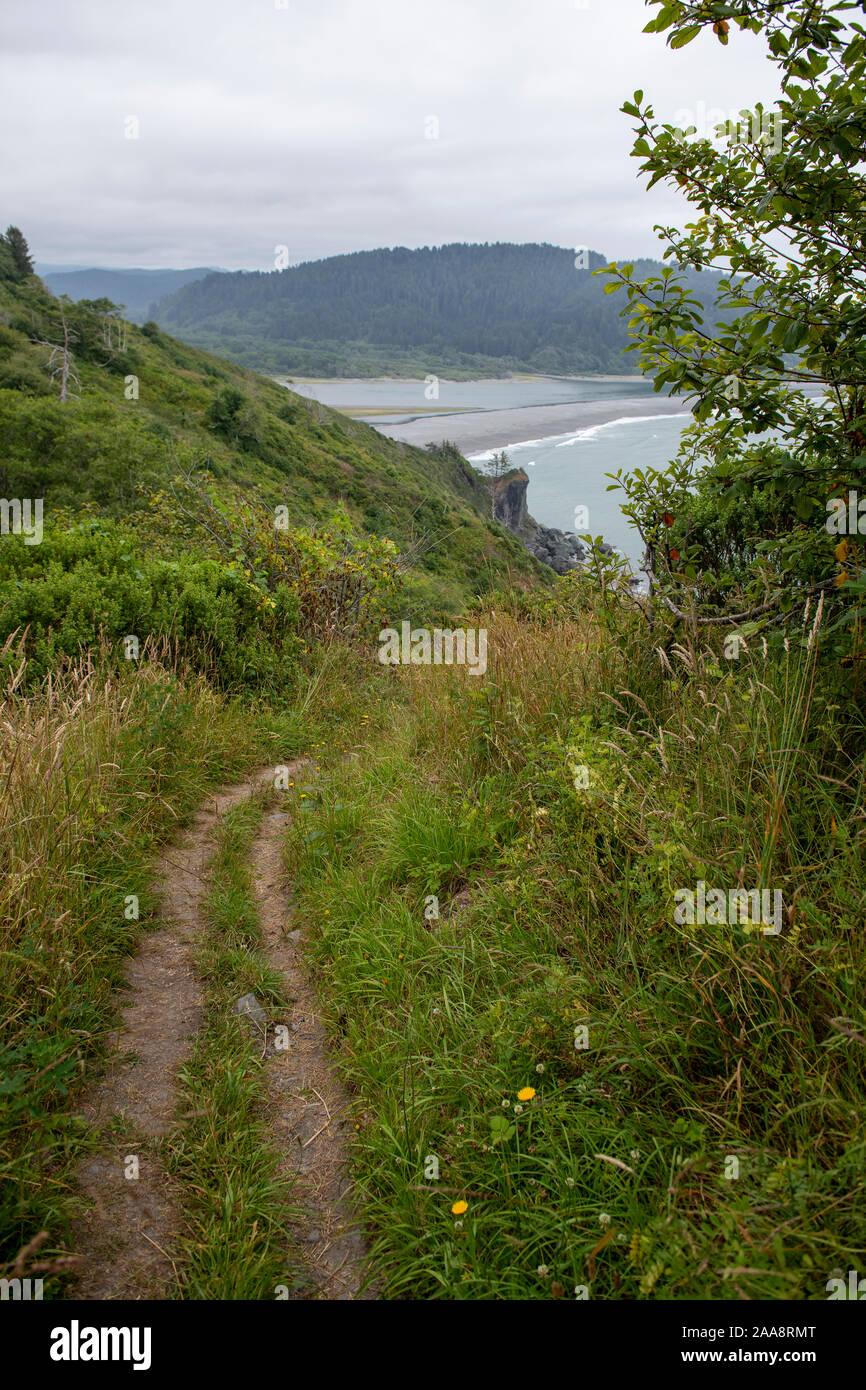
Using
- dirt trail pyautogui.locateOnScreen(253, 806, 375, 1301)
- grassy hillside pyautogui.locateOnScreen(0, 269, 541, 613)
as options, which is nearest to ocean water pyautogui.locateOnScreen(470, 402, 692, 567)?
grassy hillside pyautogui.locateOnScreen(0, 269, 541, 613)

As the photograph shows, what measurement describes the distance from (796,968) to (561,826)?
126 cm

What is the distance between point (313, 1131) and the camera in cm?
262

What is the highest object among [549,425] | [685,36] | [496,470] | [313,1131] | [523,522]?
[549,425]

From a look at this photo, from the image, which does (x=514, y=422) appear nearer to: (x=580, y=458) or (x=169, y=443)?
(x=580, y=458)

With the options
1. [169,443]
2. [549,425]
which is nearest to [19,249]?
[169,443]

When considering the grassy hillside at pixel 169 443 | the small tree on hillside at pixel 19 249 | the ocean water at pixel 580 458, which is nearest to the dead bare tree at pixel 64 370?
the grassy hillside at pixel 169 443

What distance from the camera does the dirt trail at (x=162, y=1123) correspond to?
6.87 ft

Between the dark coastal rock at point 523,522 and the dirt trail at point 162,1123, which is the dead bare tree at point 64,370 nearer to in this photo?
the dark coastal rock at point 523,522

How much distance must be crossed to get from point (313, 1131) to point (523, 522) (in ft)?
271

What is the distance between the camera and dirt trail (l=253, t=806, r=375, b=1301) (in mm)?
2162

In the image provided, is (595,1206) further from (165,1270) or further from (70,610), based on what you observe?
(70,610)

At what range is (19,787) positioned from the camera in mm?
3244

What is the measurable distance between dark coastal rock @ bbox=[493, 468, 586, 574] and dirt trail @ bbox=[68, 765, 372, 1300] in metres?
68.1
